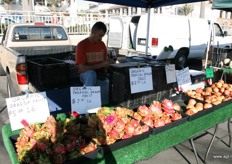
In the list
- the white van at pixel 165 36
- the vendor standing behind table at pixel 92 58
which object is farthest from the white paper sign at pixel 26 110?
the white van at pixel 165 36

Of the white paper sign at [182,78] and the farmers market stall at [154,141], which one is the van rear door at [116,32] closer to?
Result: the white paper sign at [182,78]

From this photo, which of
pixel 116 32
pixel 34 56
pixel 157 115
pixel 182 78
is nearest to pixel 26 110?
pixel 157 115

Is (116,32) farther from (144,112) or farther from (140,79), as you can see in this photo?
(144,112)

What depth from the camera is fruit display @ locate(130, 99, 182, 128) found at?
203 centimetres

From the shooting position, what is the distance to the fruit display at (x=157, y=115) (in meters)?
2.03

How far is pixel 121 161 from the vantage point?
169 centimetres

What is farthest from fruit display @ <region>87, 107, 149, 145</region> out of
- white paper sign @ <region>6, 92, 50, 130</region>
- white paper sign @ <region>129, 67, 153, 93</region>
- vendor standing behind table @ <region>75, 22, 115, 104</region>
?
vendor standing behind table @ <region>75, 22, 115, 104</region>

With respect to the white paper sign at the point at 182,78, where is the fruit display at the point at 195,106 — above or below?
below

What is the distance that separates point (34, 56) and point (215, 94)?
397 centimetres

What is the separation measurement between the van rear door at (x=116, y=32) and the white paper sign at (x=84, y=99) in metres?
7.99

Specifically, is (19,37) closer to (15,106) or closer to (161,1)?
(161,1)

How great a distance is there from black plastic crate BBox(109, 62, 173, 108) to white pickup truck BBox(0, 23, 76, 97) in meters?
1.23

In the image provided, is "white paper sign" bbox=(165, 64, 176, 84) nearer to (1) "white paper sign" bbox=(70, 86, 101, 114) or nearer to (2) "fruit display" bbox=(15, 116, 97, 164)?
(1) "white paper sign" bbox=(70, 86, 101, 114)

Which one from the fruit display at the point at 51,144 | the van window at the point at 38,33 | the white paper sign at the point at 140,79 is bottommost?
the fruit display at the point at 51,144
